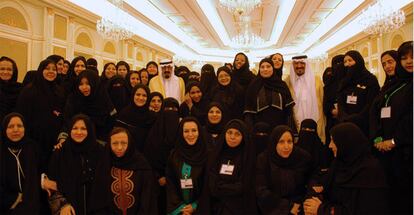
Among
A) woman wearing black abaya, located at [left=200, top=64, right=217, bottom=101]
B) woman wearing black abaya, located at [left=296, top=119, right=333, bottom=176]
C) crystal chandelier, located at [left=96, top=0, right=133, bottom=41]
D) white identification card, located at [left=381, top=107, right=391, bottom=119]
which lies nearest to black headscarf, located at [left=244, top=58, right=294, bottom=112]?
woman wearing black abaya, located at [left=296, top=119, right=333, bottom=176]

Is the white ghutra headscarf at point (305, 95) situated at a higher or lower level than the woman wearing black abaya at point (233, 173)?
higher

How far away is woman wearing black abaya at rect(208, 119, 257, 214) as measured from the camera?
8.38 ft

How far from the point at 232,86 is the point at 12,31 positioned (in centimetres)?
477

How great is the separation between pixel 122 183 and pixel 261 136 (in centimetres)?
139

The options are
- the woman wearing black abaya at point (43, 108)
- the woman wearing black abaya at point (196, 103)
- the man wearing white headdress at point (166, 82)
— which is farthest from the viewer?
the man wearing white headdress at point (166, 82)

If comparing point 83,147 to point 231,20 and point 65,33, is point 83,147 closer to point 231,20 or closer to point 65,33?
point 65,33

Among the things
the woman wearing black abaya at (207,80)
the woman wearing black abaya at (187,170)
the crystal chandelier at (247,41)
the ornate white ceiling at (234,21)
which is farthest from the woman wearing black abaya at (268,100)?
the crystal chandelier at (247,41)

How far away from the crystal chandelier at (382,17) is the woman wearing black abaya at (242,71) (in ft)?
15.5

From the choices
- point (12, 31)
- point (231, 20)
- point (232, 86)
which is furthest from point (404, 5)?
point (12, 31)

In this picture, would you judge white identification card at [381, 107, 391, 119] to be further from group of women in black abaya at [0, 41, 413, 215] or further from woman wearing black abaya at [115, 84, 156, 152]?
woman wearing black abaya at [115, 84, 156, 152]

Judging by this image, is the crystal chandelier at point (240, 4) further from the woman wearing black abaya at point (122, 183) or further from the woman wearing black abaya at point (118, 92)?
the woman wearing black abaya at point (122, 183)

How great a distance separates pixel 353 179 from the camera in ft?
7.04

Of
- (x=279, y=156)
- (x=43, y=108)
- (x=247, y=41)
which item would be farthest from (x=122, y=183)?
(x=247, y=41)

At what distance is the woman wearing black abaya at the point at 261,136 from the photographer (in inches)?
128
